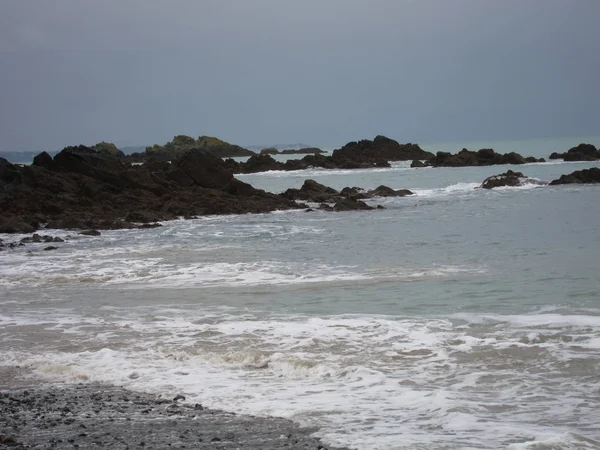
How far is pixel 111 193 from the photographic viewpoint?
28.2 meters

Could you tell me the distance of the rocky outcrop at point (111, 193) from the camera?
24797 millimetres

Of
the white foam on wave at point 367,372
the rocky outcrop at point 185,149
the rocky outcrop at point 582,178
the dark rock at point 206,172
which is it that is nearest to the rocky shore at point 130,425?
the white foam on wave at point 367,372

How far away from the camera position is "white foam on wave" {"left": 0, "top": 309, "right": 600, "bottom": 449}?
5.56 meters

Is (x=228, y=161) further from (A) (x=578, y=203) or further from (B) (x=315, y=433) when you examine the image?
(B) (x=315, y=433)

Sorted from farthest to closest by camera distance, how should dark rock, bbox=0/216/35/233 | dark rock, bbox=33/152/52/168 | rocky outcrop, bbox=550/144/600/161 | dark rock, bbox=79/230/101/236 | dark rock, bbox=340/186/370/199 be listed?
rocky outcrop, bbox=550/144/600/161
dark rock, bbox=340/186/370/199
dark rock, bbox=33/152/52/168
dark rock, bbox=0/216/35/233
dark rock, bbox=79/230/101/236

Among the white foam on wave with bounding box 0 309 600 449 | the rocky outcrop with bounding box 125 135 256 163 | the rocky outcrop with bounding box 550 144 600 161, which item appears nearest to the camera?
the white foam on wave with bounding box 0 309 600 449

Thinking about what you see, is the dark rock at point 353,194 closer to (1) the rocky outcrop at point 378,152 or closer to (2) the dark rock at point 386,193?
(2) the dark rock at point 386,193

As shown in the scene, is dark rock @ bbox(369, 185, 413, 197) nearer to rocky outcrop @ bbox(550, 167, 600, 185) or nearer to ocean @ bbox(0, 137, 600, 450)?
rocky outcrop @ bbox(550, 167, 600, 185)

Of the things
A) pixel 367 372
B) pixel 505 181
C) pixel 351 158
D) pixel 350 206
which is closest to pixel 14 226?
pixel 350 206

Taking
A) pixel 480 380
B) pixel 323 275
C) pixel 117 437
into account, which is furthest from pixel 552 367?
pixel 323 275

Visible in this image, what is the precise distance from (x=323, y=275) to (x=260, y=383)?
22.3 feet

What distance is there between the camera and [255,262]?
15492 millimetres

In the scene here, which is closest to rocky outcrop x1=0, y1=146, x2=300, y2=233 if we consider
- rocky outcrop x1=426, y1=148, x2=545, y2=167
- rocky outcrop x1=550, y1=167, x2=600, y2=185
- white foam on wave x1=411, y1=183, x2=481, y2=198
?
white foam on wave x1=411, y1=183, x2=481, y2=198

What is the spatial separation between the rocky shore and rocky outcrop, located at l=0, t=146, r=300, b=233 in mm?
17125
